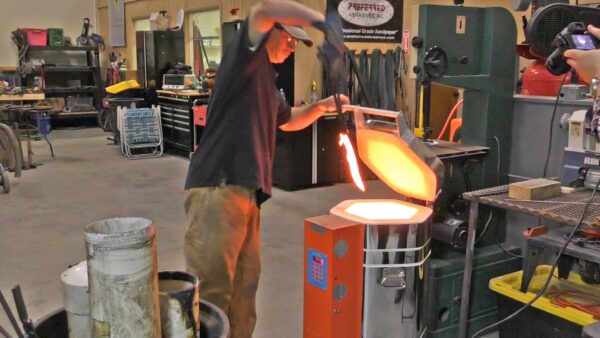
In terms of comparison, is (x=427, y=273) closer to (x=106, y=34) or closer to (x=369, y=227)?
(x=369, y=227)

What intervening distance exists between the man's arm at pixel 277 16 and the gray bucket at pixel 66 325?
29.3 inches

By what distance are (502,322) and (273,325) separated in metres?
1.13

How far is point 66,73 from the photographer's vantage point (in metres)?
10.8

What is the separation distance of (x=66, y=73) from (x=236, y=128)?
10023 millimetres

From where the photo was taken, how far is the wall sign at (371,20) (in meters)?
6.09

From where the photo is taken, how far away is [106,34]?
11.1m

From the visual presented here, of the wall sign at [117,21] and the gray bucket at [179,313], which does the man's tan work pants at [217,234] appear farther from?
the wall sign at [117,21]

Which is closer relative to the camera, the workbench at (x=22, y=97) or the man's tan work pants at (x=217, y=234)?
the man's tan work pants at (x=217, y=234)

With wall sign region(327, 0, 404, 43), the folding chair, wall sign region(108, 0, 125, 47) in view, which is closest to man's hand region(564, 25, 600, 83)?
wall sign region(327, 0, 404, 43)

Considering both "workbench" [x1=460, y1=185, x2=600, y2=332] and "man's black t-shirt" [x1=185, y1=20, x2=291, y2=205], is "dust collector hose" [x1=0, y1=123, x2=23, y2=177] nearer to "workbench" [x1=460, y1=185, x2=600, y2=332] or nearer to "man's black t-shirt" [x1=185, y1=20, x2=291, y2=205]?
"man's black t-shirt" [x1=185, y1=20, x2=291, y2=205]

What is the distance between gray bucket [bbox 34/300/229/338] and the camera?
121 centimetres

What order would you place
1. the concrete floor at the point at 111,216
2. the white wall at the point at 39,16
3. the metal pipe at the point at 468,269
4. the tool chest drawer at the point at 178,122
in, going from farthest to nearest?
the white wall at the point at 39,16
the tool chest drawer at the point at 178,122
the concrete floor at the point at 111,216
the metal pipe at the point at 468,269

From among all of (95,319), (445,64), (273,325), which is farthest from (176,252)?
(95,319)

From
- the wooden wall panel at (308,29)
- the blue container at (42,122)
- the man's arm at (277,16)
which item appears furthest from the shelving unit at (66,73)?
the man's arm at (277,16)
